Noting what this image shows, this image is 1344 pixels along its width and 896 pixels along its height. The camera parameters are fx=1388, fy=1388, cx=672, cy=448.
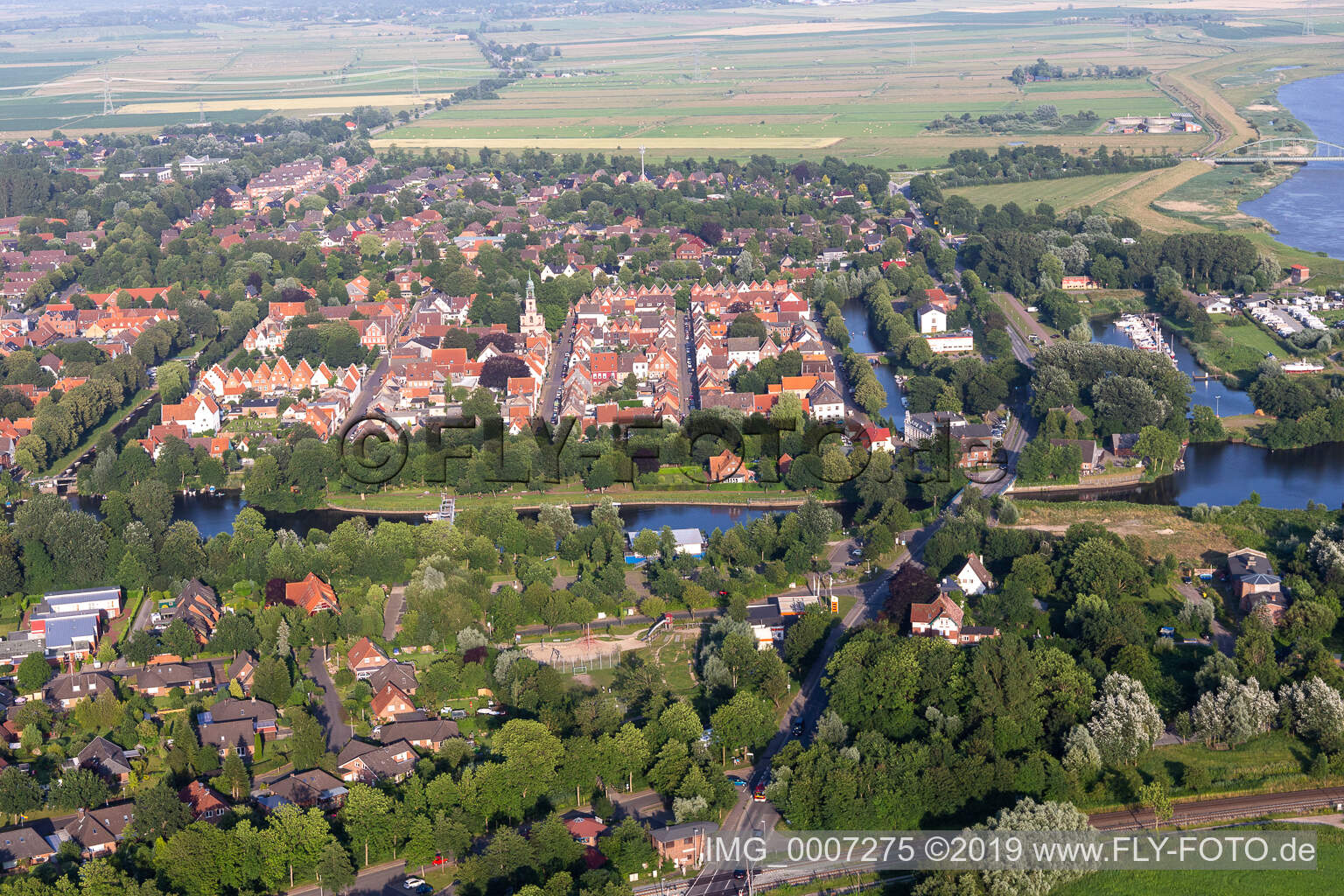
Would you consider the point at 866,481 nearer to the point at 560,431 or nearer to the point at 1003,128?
the point at 560,431

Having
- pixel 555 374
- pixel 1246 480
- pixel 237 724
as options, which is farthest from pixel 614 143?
pixel 237 724

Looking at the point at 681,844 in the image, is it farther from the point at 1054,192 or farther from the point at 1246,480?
the point at 1054,192

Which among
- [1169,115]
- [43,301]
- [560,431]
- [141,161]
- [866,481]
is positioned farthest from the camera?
[1169,115]

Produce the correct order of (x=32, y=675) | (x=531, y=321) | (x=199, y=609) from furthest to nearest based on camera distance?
(x=531, y=321)
(x=199, y=609)
(x=32, y=675)

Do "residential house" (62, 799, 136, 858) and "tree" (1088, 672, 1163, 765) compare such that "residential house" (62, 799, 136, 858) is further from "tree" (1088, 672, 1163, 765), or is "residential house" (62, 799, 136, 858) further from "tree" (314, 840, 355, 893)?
"tree" (1088, 672, 1163, 765)

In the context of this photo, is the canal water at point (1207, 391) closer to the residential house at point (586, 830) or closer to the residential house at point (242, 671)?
the residential house at point (586, 830)

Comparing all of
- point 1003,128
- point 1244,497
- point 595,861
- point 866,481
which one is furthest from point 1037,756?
point 1003,128
